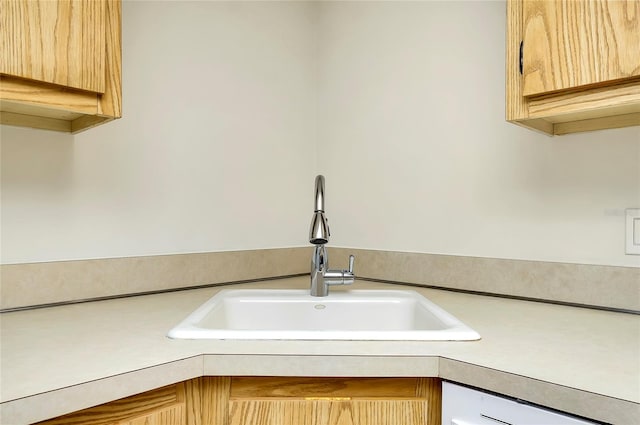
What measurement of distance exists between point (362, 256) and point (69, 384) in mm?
1146

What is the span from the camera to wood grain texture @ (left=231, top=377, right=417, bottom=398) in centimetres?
87

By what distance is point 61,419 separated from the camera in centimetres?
72

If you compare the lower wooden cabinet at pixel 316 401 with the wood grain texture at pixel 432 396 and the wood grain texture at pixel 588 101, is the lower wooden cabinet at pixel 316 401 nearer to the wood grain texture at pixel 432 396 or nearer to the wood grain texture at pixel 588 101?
the wood grain texture at pixel 432 396

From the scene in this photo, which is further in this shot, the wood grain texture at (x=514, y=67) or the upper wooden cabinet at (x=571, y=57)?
the wood grain texture at (x=514, y=67)

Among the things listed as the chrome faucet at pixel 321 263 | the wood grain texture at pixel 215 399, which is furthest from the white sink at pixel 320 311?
the wood grain texture at pixel 215 399

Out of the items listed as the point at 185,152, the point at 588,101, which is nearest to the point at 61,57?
the point at 185,152

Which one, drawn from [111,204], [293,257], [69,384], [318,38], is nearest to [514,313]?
[293,257]

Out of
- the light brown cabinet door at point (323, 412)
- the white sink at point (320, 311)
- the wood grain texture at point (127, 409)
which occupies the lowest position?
the light brown cabinet door at point (323, 412)

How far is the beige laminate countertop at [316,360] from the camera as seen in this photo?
68 centimetres

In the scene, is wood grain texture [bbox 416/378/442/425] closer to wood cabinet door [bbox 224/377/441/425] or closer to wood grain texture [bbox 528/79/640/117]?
wood cabinet door [bbox 224/377/441/425]

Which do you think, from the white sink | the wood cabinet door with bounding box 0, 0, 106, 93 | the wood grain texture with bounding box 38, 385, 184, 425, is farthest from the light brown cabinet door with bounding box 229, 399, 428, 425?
the wood cabinet door with bounding box 0, 0, 106, 93

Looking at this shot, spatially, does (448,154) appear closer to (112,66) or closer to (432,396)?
(432,396)

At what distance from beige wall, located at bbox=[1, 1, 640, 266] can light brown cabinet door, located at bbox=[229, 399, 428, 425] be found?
0.67 metres

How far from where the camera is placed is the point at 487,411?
0.79 meters
